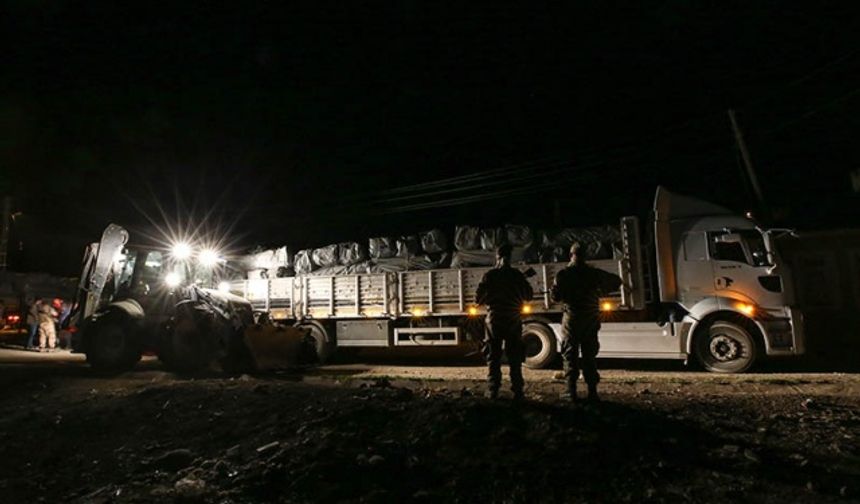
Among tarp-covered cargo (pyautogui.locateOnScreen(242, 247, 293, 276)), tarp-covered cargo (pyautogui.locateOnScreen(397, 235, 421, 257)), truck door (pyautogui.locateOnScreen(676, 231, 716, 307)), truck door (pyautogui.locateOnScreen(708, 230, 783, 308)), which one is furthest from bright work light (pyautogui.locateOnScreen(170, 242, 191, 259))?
truck door (pyautogui.locateOnScreen(708, 230, 783, 308))

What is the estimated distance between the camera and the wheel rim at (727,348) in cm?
914

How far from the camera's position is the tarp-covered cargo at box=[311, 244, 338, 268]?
13181 mm

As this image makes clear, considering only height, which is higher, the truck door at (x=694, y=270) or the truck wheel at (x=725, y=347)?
the truck door at (x=694, y=270)

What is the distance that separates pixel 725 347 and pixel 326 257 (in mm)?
9054

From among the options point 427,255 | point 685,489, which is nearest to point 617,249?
point 427,255

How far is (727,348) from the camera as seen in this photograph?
9.33m

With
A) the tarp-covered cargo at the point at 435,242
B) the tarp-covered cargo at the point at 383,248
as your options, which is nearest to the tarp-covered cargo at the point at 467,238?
the tarp-covered cargo at the point at 435,242

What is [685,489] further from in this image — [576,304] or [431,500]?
[576,304]

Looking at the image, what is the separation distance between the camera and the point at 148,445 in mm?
5426

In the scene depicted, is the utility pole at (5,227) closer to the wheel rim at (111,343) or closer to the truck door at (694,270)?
the wheel rim at (111,343)

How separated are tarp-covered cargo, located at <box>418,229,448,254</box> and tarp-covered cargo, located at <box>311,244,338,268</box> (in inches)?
98.3

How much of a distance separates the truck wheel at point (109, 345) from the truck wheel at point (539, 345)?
790 centimetres

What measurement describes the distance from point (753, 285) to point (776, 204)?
12149 millimetres

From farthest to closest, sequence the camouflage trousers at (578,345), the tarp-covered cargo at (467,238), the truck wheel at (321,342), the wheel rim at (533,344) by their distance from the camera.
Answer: the truck wheel at (321,342), the tarp-covered cargo at (467,238), the wheel rim at (533,344), the camouflage trousers at (578,345)
